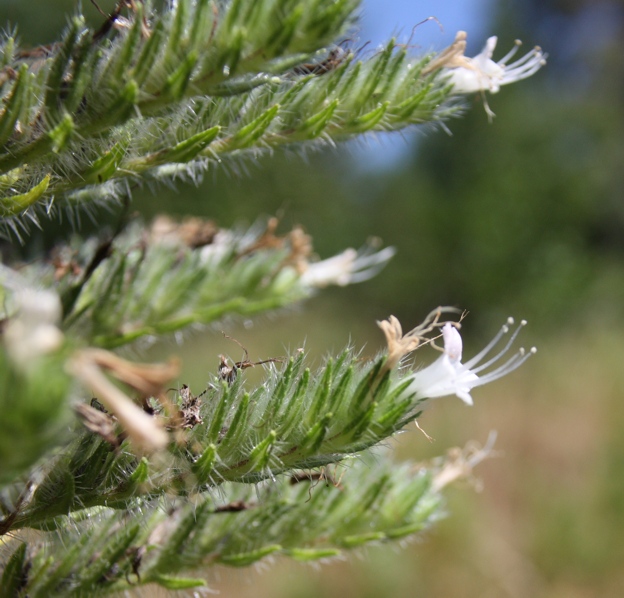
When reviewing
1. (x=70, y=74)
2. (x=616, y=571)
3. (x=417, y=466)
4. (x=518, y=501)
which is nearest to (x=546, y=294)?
(x=518, y=501)

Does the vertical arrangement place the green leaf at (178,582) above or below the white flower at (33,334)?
below

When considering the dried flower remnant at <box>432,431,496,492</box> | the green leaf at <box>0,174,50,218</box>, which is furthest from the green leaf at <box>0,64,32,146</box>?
the dried flower remnant at <box>432,431,496,492</box>

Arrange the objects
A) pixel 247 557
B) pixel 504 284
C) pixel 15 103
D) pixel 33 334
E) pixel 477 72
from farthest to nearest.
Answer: pixel 504 284 → pixel 477 72 → pixel 247 557 → pixel 15 103 → pixel 33 334

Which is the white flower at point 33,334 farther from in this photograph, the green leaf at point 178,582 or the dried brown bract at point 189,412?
the green leaf at point 178,582

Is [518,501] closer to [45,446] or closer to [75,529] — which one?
[75,529]

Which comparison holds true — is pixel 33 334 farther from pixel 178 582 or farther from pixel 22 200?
pixel 178 582

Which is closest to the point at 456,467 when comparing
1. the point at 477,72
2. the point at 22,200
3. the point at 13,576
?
the point at 477,72

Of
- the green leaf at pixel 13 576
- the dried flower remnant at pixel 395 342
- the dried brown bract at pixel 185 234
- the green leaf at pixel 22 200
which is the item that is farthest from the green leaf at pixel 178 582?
the dried brown bract at pixel 185 234

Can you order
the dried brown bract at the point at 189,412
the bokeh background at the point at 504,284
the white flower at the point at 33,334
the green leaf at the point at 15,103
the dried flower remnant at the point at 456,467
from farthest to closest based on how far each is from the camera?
the bokeh background at the point at 504,284
the dried flower remnant at the point at 456,467
the dried brown bract at the point at 189,412
the green leaf at the point at 15,103
the white flower at the point at 33,334

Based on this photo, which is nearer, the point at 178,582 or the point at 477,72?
the point at 178,582
